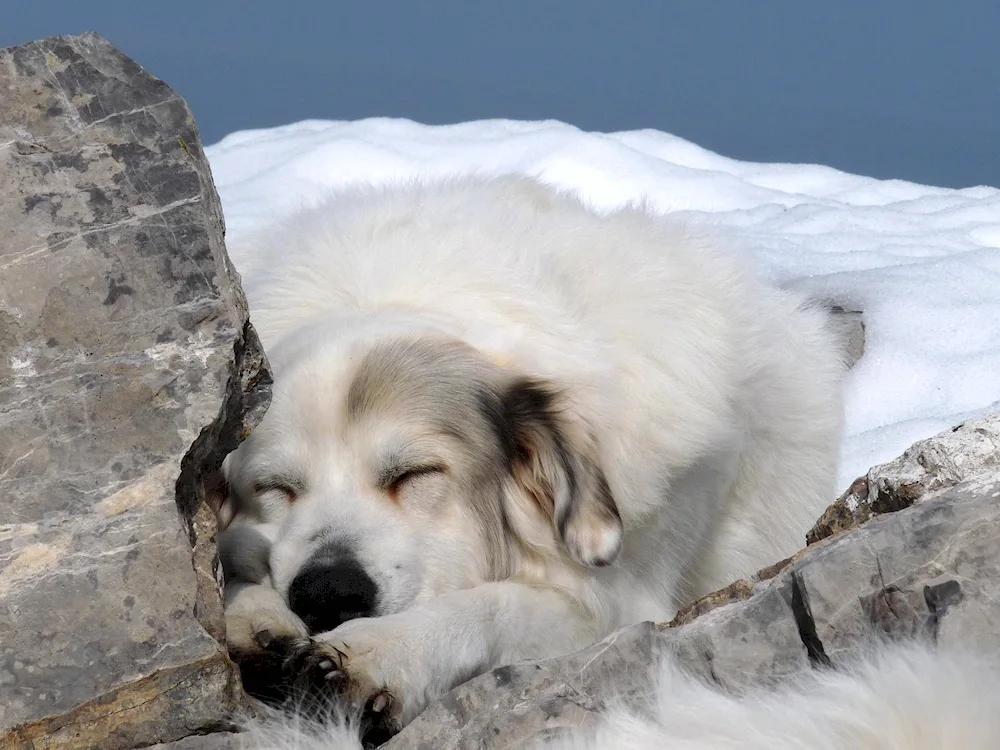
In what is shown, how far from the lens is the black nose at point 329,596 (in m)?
2.70

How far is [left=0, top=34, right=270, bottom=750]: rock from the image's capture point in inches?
77.8

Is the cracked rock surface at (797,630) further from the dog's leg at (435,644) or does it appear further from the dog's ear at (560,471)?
the dog's ear at (560,471)

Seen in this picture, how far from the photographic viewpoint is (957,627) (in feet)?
6.14

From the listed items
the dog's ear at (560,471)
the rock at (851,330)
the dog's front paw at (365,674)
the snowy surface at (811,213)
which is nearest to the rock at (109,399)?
the dog's front paw at (365,674)

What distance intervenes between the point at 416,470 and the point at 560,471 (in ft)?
1.25

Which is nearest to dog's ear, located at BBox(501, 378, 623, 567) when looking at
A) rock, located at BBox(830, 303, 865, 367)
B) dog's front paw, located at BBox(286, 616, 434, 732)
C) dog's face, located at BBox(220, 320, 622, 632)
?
dog's face, located at BBox(220, 320, 622, 632)

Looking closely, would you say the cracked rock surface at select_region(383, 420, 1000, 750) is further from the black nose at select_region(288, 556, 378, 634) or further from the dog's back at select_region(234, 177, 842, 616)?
the dog's back at select_region(234, 177, 842, 616)

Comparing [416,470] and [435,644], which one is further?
[416,470]

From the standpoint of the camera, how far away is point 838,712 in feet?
5.58

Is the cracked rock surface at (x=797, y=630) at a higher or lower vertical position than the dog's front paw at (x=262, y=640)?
higher

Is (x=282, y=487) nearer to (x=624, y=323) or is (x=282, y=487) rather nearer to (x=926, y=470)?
(x=624, y=323)

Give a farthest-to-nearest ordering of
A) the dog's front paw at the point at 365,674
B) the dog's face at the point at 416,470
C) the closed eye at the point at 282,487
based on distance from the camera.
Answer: the closed eye at the point at 282,487 < the dog's face at the point at 416,470 < the dog's front paw at the point at 365,674

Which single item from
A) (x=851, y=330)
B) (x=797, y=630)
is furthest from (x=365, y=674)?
(x=851, y=330)

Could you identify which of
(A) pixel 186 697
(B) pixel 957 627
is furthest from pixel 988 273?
(A) pixel 186 697
